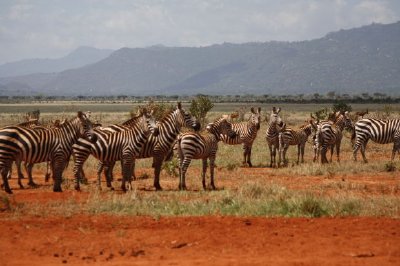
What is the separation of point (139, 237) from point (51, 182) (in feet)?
33.8

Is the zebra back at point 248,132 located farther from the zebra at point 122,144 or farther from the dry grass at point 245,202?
the zebra at point 122,144

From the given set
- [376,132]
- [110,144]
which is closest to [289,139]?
[376,132]

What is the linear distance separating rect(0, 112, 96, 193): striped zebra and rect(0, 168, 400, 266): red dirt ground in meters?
3.88

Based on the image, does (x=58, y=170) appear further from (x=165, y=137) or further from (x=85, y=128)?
(x=165, y=137)

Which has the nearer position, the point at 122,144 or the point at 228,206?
the point at 228,206

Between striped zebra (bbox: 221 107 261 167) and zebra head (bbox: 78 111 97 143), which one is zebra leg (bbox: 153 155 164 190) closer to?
zebra head (bbox: 78 111 97 143)

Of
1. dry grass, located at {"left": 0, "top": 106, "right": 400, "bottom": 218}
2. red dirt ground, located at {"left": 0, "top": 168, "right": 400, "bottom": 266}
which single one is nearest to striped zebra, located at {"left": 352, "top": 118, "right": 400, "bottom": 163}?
dry grass, located at {"left": 0, "top": 106, "right": 400, "bottom": 218}

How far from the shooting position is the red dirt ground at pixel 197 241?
A: 938 cm

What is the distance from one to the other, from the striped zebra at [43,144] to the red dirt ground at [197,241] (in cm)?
388

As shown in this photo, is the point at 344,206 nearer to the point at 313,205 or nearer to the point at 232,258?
the point at 313,205

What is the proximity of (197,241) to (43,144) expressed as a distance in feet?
27.1

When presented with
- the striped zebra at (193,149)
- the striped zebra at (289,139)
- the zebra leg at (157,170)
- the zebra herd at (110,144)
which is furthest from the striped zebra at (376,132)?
the zebra leg at (157,170)

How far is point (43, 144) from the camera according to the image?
56.4 feet

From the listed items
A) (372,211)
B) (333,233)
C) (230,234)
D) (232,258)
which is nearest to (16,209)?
(230,234)
